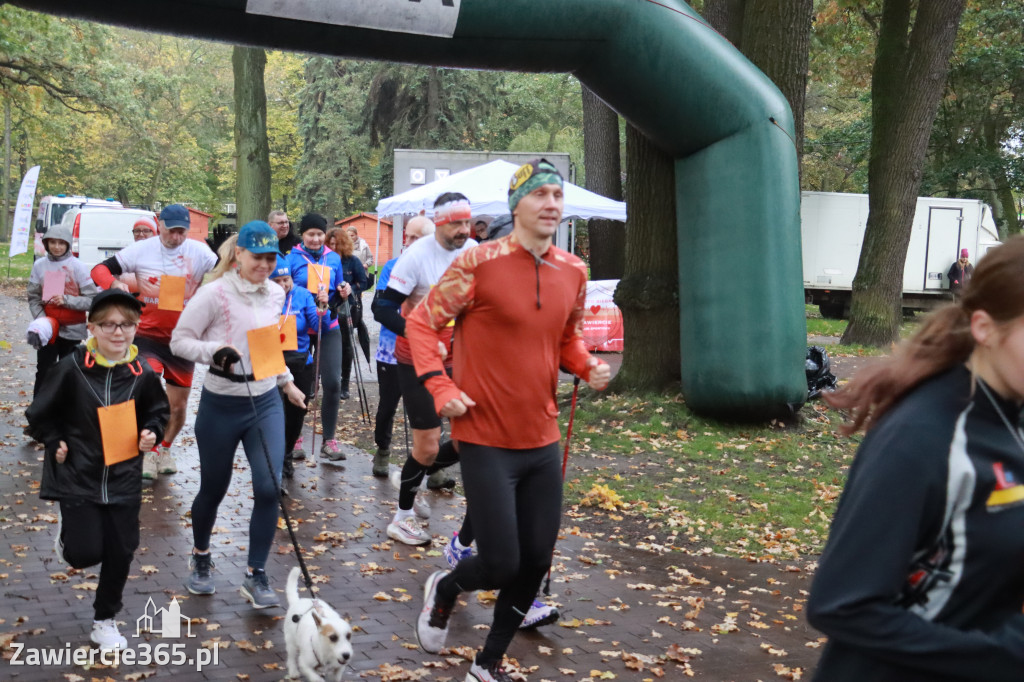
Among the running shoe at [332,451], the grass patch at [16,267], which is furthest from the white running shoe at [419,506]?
the grass patch at [16,267]

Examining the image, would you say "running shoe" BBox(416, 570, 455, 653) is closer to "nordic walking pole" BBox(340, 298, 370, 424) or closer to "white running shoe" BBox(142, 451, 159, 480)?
"white running shoe" BBox(142, 451, 159, 480)

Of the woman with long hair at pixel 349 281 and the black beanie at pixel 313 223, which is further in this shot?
the woman with long hair at pixel 349 281

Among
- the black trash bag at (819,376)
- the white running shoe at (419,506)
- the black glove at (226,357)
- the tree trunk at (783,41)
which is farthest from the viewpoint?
the black trash bag at (819,376)

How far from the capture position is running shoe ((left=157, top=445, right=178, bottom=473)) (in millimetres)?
9078

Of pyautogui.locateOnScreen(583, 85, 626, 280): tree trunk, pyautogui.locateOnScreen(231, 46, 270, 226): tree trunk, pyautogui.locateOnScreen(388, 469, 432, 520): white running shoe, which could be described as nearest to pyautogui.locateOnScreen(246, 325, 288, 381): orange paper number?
pyautogui.locateOnScreen(388, 469, 432, 520): white running shoe

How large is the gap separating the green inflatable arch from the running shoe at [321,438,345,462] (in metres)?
3.52

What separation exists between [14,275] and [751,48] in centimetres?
3191

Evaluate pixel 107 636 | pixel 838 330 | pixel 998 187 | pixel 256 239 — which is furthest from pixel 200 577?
pixel 998 187

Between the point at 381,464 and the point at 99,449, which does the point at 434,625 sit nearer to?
the point at 99,449

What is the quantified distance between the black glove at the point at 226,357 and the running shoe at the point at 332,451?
14.1 ft

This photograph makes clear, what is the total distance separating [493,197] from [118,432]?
14.7 metres

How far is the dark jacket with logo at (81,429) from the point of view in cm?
493

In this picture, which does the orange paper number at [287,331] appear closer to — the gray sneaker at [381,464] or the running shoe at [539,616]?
the running shoe at [539,616]

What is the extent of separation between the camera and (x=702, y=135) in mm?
10008
